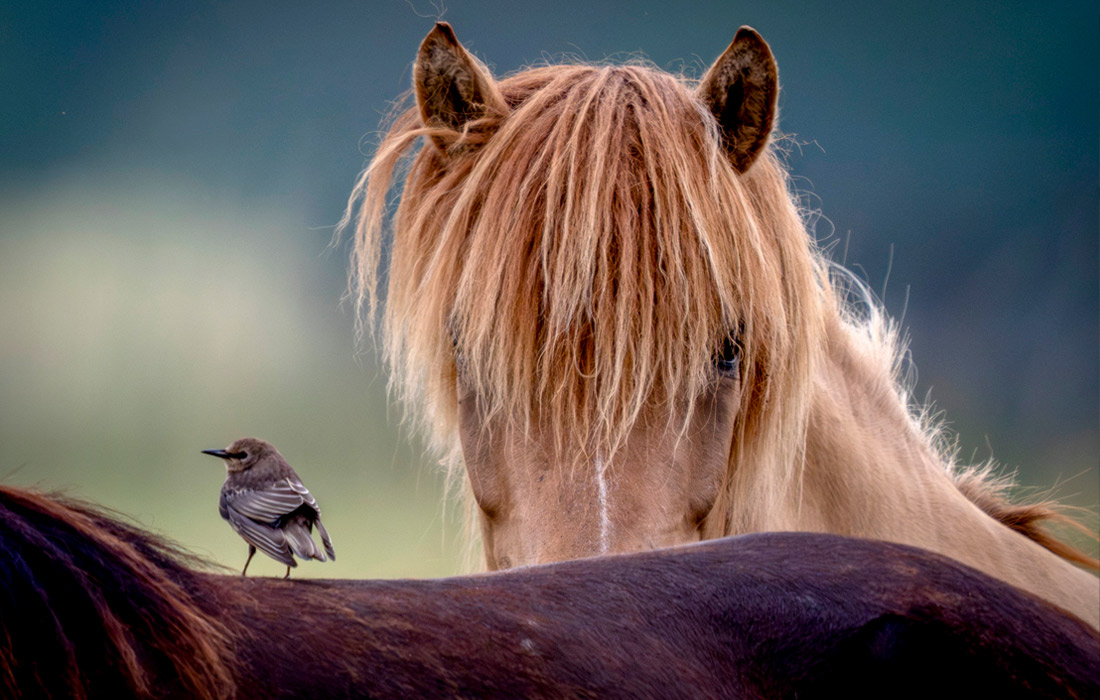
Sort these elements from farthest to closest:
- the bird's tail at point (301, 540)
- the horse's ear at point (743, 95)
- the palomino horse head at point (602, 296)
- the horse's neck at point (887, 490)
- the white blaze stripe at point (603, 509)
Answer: the horse's neck at point (887, 490) → the horse's ear at point (743, 95) → the palomino horse head at point (602, 296) → the white blaze stripe at point (603, 509) → the bird's tail at point (301, 540)

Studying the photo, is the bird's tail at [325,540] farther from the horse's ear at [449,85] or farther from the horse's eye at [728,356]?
the horse's ear at [449,85]

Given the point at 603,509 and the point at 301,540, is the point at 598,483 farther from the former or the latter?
the point at 301,540

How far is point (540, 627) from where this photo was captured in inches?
22.9

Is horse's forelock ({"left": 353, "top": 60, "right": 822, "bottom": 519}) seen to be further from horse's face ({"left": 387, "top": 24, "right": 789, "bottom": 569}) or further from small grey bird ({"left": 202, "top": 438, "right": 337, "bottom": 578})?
small grey bird ({"left": 202, "top": 438, "right": 337, "bottom": 578})

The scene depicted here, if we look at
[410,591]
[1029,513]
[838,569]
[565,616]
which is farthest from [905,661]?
[1029,513]

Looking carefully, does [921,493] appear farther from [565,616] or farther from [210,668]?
[210,668]

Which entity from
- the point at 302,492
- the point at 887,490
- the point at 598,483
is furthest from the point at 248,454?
the point at 887,490

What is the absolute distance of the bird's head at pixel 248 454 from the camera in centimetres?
104

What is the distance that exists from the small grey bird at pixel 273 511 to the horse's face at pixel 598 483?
10.5 inches

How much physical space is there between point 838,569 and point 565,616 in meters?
0.25

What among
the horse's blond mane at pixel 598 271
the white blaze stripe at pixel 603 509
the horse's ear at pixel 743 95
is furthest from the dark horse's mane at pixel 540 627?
the horse's ear at pixel 743 95

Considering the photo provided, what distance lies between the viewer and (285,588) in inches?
22.2

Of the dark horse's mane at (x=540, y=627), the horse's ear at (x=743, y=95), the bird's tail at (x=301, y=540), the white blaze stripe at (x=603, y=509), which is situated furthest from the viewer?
the horse's ear at (x=743, y=95)

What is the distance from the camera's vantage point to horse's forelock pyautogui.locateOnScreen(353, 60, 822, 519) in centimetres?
112
